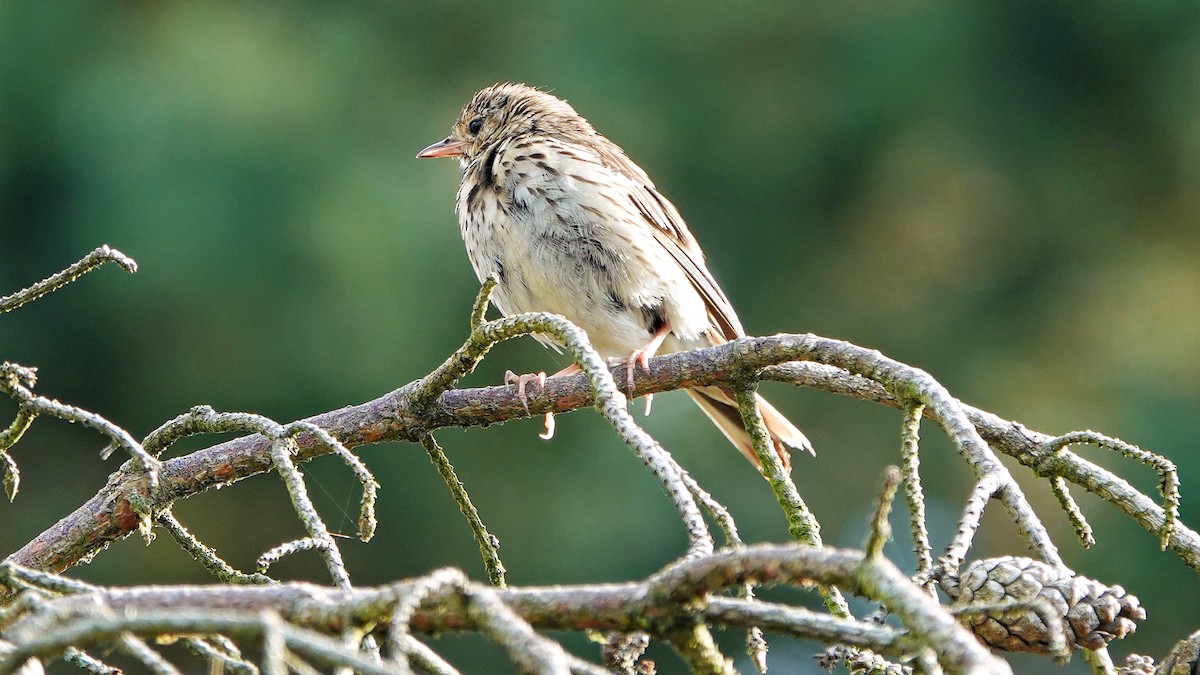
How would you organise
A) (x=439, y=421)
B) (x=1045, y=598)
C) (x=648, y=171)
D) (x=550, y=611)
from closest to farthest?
(x=550, y=611) → (x=1045, y=598) → (x=439, y=421) → (x=648, y=171)

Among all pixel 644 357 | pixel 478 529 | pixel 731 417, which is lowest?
pixel 478 529

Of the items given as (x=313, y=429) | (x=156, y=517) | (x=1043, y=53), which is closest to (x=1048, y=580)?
(x=313, y=429)

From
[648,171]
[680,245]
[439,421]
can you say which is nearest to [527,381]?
[439,421]

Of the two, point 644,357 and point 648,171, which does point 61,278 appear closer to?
point 644,357

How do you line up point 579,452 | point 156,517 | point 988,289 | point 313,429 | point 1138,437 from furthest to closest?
1. point 988,289
2. point 579,452
3. point 1138,437
4. point 156,517
5. point 313,429

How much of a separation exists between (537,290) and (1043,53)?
310 inches

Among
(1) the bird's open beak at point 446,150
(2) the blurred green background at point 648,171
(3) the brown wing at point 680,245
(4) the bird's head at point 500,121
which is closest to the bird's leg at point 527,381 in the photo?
(3) the brown wing at point 680,245

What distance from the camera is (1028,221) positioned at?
10.4 metres

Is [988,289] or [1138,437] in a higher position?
[988,289]

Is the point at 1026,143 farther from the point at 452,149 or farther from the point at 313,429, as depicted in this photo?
the point at 313,429

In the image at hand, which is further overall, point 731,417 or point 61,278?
point 731,417

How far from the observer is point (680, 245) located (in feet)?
15.7

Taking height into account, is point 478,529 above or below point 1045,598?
above

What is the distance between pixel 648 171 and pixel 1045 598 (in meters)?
8.12
